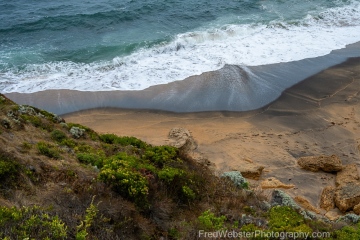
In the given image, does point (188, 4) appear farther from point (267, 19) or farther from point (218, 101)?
point (218, 101)

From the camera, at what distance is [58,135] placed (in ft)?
34.7

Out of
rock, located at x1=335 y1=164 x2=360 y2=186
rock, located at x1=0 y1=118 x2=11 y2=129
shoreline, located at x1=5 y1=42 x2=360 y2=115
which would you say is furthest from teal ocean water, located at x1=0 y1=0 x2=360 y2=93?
rock, located at x1=335 y1=164 x2=360 y2=186

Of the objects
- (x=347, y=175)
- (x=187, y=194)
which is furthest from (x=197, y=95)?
(x=187, y=194)

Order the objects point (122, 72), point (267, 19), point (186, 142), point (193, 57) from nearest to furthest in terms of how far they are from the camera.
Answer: point (186, 142)
point (122, 72)
point (193, 57)
point (267, 19)

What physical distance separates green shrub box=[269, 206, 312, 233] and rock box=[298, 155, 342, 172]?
196 inches

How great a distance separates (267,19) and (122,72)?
45.2ft

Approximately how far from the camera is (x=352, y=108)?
55.2ft

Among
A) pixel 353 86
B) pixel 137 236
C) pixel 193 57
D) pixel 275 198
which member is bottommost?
pixel 275 198

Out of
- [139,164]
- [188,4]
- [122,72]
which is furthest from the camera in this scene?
[188,4]

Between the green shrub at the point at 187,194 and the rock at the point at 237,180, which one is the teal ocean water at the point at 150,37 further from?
the green shrub at the point at 187,194

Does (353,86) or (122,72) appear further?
(122,72)

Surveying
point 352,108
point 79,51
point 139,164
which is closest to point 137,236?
point 139,164

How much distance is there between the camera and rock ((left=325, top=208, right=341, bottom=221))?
10.6m

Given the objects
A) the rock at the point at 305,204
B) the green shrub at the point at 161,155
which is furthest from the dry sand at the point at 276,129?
the green shrub at the point at 161,155
